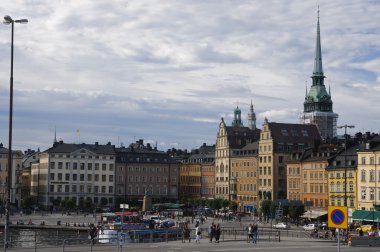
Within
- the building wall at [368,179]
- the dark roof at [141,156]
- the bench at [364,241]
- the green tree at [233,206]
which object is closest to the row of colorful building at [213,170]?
the dark roof at [141,156]

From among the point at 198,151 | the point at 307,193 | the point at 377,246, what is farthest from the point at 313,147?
the point at 377,246

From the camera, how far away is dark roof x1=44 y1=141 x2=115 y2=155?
159500mm

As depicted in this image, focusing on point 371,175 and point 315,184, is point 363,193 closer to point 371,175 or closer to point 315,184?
point 371,175

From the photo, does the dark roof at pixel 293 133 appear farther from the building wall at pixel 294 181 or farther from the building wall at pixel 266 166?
the building wall at pixel 294 181

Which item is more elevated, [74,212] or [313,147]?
[313,147]

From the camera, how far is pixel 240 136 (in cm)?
15725

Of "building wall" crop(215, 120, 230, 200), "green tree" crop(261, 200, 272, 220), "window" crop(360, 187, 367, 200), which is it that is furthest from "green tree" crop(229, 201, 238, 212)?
"window" crop(360, 187, 367, 200)

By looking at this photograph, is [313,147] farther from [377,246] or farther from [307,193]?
[377,246]

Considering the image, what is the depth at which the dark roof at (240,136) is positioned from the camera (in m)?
155

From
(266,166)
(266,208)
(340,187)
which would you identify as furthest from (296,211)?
(266,166)

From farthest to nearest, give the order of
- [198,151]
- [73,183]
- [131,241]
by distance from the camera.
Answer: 1. [198,151]
2. [73,183]
3. [131,241]

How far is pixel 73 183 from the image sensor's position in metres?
160

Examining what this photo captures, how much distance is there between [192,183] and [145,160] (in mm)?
14074

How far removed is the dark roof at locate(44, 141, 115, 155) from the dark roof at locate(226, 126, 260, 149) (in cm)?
2673
